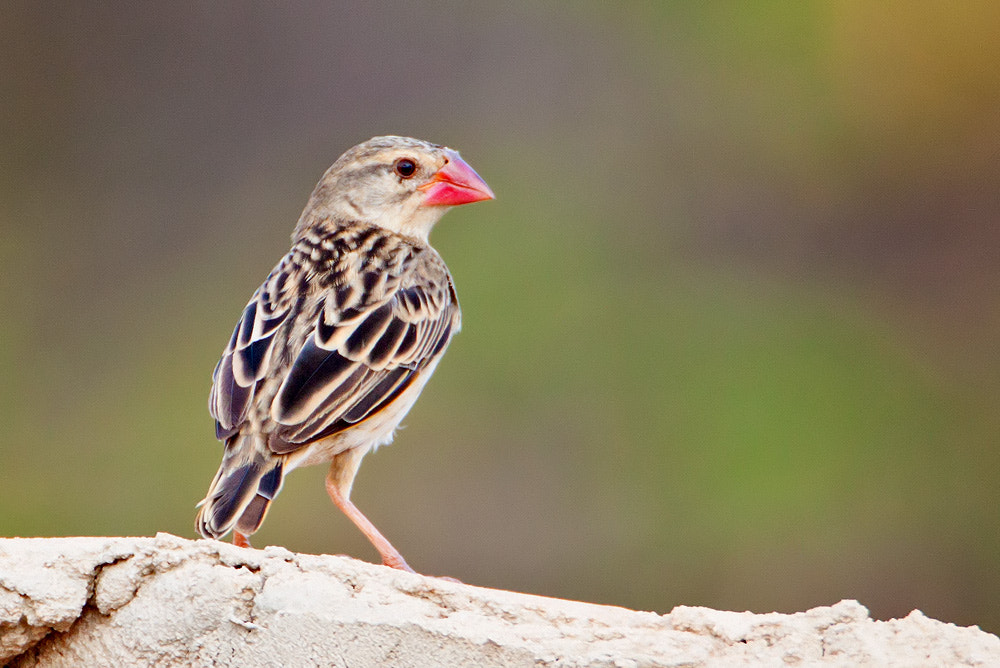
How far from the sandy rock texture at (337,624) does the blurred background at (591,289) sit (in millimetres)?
6831

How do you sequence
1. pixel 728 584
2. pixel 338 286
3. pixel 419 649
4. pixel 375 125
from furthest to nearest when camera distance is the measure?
pixel 375 125, pixel 728 584, pixel 338 286, pixel 419 649

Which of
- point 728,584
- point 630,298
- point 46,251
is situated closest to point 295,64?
point 46,251

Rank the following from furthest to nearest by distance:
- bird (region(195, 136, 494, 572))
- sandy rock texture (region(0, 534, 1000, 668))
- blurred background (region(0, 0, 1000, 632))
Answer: blurred background (region(0, 0, 1000, 632)), bird (region(195, 136, 494, 572)), sandy rock texture (region(0, 534, 1000, 668))

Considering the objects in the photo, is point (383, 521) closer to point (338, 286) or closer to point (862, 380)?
A: point (862, 380)

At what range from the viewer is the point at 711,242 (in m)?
14.1

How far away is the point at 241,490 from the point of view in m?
5.24

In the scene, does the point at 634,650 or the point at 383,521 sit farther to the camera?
the point at 383,521

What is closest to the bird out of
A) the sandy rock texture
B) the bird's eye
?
the bird's eye

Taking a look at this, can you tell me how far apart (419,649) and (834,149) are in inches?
447

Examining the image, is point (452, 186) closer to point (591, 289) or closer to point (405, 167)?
point (405, 167)

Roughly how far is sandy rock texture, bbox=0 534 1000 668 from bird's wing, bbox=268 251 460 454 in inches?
46.9

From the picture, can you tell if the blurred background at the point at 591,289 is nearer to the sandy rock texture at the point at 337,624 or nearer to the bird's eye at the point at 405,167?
the bird's eye at the point at 405,167

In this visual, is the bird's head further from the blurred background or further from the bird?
the blurred background

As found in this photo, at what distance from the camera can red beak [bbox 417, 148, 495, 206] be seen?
21.9 feet
